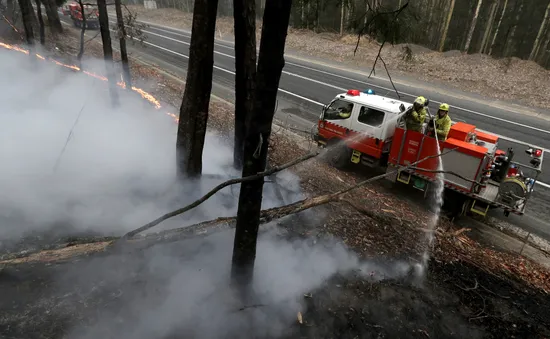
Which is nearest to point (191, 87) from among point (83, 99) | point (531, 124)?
point (83, 99)

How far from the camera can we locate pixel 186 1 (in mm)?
54281

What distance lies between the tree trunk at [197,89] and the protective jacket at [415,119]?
503 centimetres

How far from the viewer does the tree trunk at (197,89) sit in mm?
A: 6098

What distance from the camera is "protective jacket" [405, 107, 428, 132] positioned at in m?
8.41

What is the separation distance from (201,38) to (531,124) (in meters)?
16.2

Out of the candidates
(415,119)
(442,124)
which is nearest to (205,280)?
(415,119)

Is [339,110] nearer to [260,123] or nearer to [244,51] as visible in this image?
[244,51]

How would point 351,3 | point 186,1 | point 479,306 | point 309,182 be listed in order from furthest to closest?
point 186,1 < point 309,182 < point 479,306 < point 351,3

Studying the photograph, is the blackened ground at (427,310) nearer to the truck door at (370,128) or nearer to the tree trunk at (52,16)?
the truck door at (370,128)

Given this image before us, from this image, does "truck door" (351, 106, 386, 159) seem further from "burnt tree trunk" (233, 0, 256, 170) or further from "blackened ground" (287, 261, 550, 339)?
"blackened ground" (287, 261, 550, 339)

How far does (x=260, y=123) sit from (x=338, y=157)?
778cm

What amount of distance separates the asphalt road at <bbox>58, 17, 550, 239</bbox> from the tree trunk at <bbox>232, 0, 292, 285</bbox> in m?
7.74

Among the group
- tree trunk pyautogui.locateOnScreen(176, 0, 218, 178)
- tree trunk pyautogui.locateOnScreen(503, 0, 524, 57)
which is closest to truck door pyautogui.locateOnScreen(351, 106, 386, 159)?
Result: tree trunk pyautogui.locateOnScreen(176, 0, 218, 178)

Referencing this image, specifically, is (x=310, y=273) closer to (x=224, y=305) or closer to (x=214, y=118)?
(x=224, y=305)
